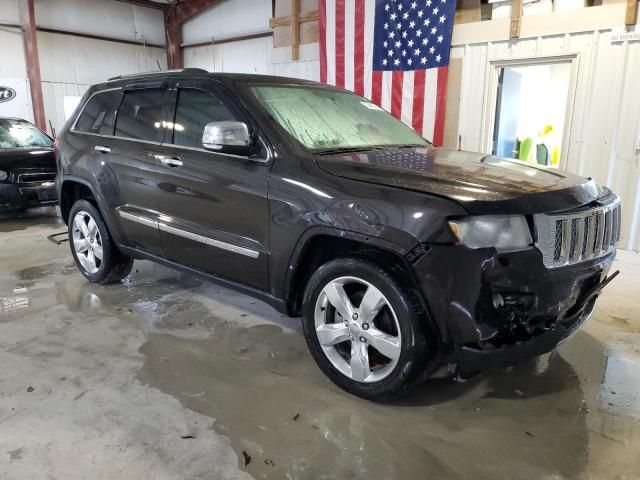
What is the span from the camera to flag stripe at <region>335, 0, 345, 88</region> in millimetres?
7488

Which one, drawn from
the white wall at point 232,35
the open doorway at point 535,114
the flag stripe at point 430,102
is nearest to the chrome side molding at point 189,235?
the flag stripe at point 430,102

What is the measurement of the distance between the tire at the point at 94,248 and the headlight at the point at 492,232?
306 centimetres

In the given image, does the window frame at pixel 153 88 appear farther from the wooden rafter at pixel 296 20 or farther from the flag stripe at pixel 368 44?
the wooden rafter at pixel 296 20

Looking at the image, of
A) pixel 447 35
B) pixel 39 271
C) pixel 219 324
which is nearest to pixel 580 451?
pixel 219 324

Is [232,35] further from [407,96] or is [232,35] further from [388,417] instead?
[388,417]

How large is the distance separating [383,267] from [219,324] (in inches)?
64.5

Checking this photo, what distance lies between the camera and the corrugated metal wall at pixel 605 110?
5430 mm

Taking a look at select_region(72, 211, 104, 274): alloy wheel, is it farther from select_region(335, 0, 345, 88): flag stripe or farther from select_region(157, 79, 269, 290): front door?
select_region(335, 0, 345, 88): flag stripe

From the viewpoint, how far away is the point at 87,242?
4.24 metres

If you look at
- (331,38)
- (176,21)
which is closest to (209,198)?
(331,38)

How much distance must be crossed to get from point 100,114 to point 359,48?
4.52 meters

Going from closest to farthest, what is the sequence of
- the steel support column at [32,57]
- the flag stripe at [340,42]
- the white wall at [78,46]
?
the flag stripe at [340,42] < the steel support column at [32,57] < the white wall at [78,46]

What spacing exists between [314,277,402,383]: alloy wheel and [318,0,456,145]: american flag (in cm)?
483

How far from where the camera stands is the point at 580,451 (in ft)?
7.15
